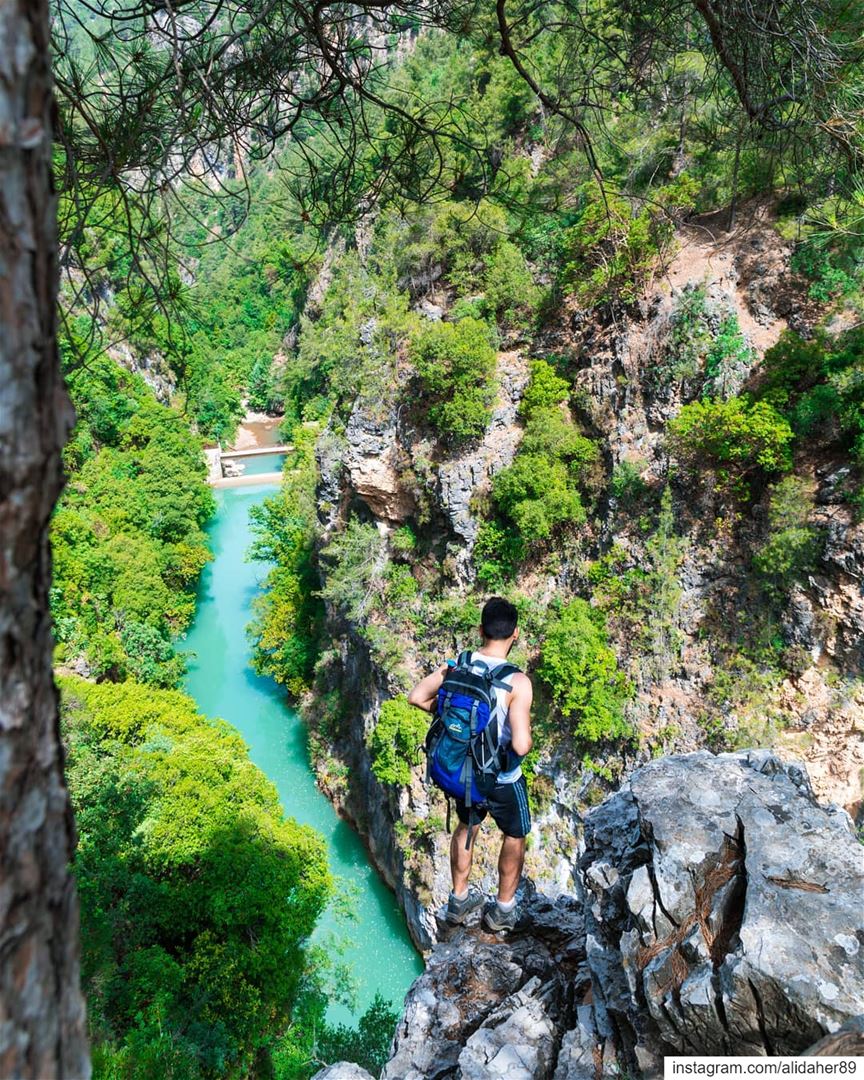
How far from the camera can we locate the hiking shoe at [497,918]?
321 centimetres

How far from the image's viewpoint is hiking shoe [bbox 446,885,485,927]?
11.0 ft

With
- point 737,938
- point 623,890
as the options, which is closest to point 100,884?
point 623,890

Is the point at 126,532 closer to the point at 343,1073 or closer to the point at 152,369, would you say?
the point at 152,369

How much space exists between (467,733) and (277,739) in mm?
14502

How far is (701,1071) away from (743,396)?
8436 millimetres

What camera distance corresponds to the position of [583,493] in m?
11.0

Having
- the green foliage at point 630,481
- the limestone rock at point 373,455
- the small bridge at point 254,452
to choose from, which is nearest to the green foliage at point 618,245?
the green foliage at point 630,481

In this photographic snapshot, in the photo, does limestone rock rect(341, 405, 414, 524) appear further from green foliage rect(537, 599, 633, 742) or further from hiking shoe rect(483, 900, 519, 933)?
hiking shoe rect(483, 900, 519, 933)

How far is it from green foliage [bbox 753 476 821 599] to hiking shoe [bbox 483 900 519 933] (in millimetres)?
6653

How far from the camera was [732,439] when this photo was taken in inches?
352

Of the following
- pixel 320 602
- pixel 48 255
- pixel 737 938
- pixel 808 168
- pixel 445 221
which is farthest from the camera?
pixel 320 602

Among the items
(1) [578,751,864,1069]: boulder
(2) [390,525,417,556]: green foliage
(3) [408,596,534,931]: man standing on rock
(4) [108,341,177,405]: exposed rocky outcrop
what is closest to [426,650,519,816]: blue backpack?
(3) [408,596,534,931]: man standing on rock

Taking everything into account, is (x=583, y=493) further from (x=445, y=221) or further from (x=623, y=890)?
(x=623, y=890)

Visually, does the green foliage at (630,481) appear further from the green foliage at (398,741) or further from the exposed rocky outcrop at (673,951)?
the exposed rocky outcrop at (673,951)
